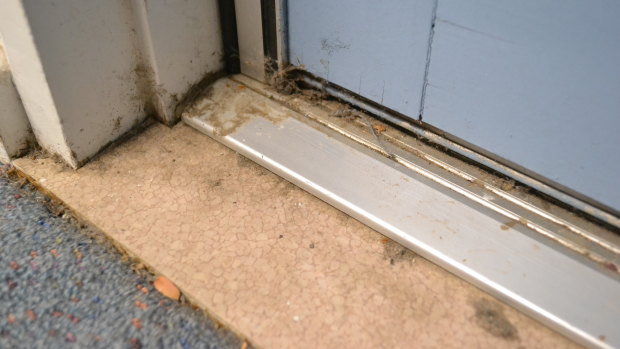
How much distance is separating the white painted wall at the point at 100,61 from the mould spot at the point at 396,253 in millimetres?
734

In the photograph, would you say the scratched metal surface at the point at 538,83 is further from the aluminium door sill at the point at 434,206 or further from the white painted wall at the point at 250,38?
the white painted wall at the point at 250,38

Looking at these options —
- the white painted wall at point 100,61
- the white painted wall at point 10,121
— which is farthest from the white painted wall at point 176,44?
the white painted wall at point 10,121

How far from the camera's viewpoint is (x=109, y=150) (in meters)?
1.59

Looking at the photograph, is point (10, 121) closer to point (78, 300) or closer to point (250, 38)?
point (78, 300)

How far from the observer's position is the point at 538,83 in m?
1.19

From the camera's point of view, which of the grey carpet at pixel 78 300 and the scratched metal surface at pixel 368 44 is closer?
the grey carpet at pixel 78 300

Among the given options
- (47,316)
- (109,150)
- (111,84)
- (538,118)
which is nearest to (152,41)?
(111,84)

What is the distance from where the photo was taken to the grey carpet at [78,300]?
1181mm

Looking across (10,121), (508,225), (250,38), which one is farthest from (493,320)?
(10,121)

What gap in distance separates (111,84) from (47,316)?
2.01 ft

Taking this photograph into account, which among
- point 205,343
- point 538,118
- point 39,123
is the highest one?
point 538,118

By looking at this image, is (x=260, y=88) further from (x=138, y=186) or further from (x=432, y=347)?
(x=432, y=347)

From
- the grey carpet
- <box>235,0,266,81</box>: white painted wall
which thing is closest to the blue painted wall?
<box>235,0,266,81</box>: white painted wall

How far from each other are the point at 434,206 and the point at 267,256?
1.34ft
